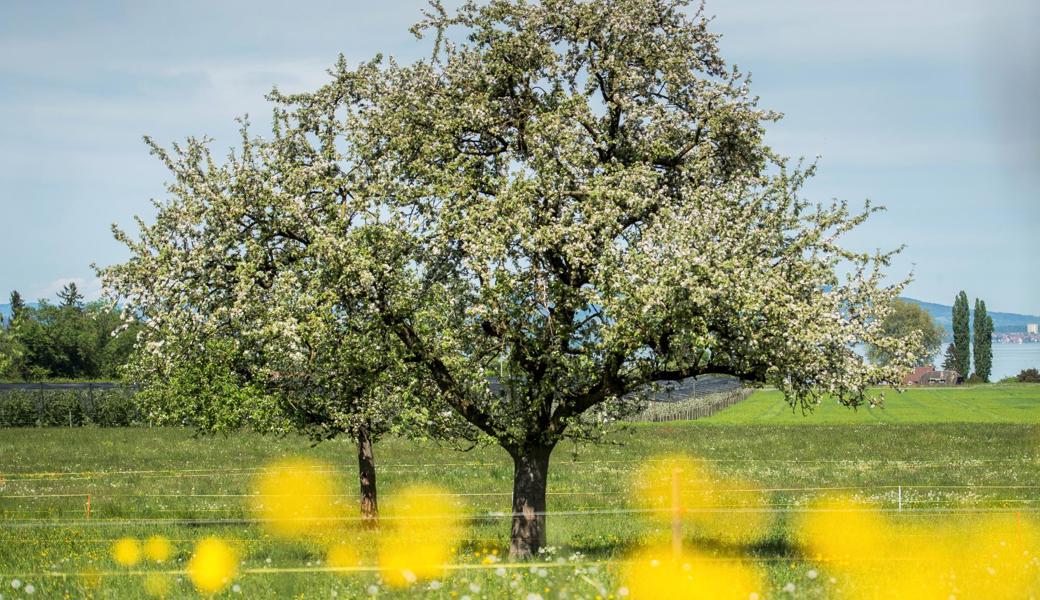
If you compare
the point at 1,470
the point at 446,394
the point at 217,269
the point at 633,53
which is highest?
the point at 633,53

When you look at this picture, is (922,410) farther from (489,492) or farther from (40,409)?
(489,492)

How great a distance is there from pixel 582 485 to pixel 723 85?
22309 millimetres

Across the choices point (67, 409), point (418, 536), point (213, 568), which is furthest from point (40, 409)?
point (213, 568)

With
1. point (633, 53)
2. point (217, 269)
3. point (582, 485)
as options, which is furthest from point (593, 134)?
point (582, 485)

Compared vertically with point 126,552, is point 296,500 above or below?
below

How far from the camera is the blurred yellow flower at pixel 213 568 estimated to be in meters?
15.9

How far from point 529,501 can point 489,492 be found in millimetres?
17331

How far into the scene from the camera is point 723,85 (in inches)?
864

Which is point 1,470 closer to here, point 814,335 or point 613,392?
point 613,392

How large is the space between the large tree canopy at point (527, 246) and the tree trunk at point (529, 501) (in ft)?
0.16

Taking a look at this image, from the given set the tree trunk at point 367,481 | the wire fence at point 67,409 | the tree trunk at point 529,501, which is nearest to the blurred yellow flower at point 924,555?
the tree trunk at point 529,501

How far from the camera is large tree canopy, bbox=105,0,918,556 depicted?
742 inches

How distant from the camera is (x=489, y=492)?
39094 millimetres

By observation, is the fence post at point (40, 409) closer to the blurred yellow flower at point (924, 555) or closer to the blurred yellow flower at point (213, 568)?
the blurred yellow flower at point (213, 568)
